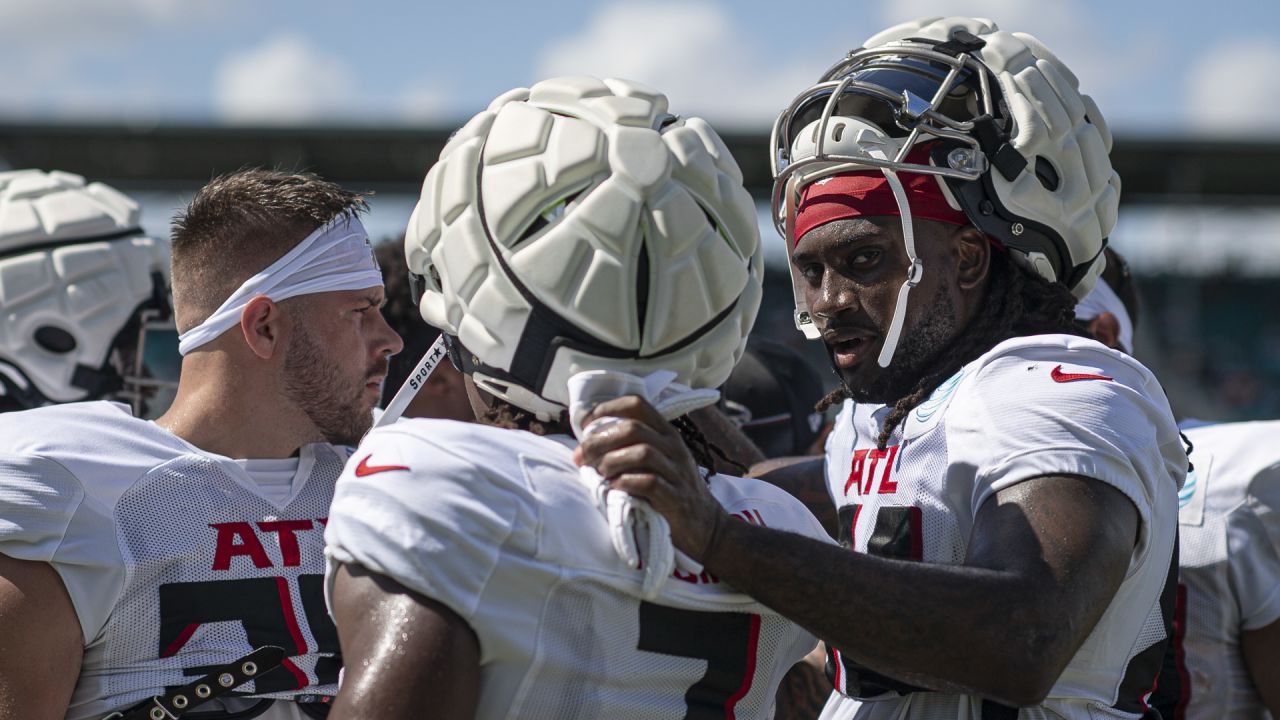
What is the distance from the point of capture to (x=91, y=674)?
2.89m

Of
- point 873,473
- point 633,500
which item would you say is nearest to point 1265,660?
point 873,473

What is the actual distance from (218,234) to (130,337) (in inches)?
62.1

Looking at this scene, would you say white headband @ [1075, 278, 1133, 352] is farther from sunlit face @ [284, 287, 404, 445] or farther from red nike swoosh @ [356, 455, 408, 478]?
red nike swoosh @ [356, 455, 408, 478]

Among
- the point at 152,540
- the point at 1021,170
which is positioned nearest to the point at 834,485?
the point at 1021,170

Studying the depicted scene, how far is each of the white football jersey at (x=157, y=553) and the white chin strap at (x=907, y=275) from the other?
141 cm

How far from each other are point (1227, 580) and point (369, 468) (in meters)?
2.54

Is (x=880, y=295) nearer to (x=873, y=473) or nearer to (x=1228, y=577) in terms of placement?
(x=873, y=473)

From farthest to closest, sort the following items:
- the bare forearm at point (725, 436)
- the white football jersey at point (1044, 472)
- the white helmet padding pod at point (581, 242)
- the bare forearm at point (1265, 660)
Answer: the bare forearm at point (725, 436) < the bare forearm at point (1265, 660) < the white football jersey at point (1044, 472) < the white helmet padding pod at point (581, 242)

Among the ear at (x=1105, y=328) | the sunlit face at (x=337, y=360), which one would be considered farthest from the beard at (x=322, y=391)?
the ear at (x=1105, y=328)

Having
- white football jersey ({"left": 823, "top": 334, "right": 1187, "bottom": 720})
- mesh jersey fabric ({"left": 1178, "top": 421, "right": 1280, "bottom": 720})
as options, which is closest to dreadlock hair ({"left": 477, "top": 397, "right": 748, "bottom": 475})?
white football jersey ({"left": 823, "top": 334, "right": 1187, "bottom": 720})

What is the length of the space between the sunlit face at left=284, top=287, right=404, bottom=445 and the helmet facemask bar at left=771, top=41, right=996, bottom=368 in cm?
115

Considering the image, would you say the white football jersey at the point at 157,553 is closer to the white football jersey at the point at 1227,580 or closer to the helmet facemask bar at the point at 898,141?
the helmet facemask bar at the point at 898,141

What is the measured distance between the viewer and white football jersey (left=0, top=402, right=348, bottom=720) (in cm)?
286

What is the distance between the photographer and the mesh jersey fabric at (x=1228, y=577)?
3.49 m
